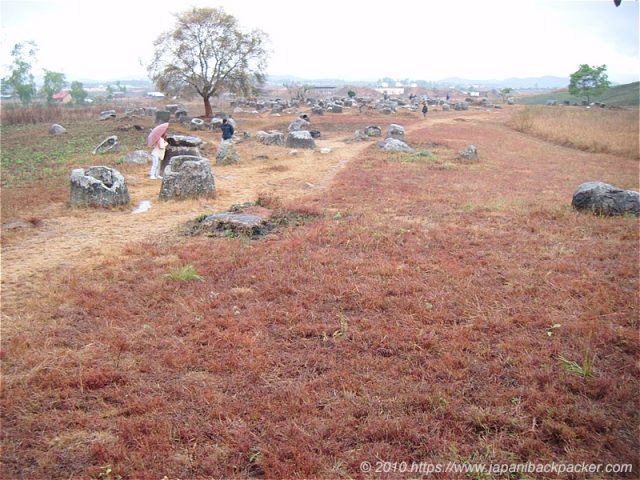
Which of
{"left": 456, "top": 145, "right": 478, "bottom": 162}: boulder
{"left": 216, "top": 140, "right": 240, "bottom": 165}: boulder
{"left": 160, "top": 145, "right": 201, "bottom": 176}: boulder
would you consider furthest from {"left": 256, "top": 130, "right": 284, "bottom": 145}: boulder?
{"left": 456, "top": 145, "right": 478, "bottom": 162}: boulder

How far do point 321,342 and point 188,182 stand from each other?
808 cm

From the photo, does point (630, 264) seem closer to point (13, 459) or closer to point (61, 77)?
point (13, 459)

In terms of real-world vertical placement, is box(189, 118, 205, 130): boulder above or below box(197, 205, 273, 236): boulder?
above

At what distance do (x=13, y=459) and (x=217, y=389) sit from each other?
5.19ft

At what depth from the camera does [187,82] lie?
3162 centimetres

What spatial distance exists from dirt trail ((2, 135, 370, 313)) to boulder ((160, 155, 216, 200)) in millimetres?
322

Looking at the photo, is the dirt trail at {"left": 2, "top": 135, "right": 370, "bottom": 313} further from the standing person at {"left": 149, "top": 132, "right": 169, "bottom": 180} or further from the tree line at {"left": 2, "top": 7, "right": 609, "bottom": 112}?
the tree line at {"left": 2, "top": 7, "right": 609, "bottom": 112}

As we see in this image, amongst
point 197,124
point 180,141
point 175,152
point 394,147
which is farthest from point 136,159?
point 197,124

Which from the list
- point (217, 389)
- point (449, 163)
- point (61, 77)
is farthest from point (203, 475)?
point (61, 77)

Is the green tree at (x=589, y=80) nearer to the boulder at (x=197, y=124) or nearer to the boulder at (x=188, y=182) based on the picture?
the boulder at (x=197, y=124)

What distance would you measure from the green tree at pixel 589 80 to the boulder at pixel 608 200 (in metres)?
70.1

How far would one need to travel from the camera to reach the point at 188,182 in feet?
38.3

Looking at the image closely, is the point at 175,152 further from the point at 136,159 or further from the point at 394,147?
the point at 394,147

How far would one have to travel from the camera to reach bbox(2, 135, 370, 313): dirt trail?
23.4 ft
